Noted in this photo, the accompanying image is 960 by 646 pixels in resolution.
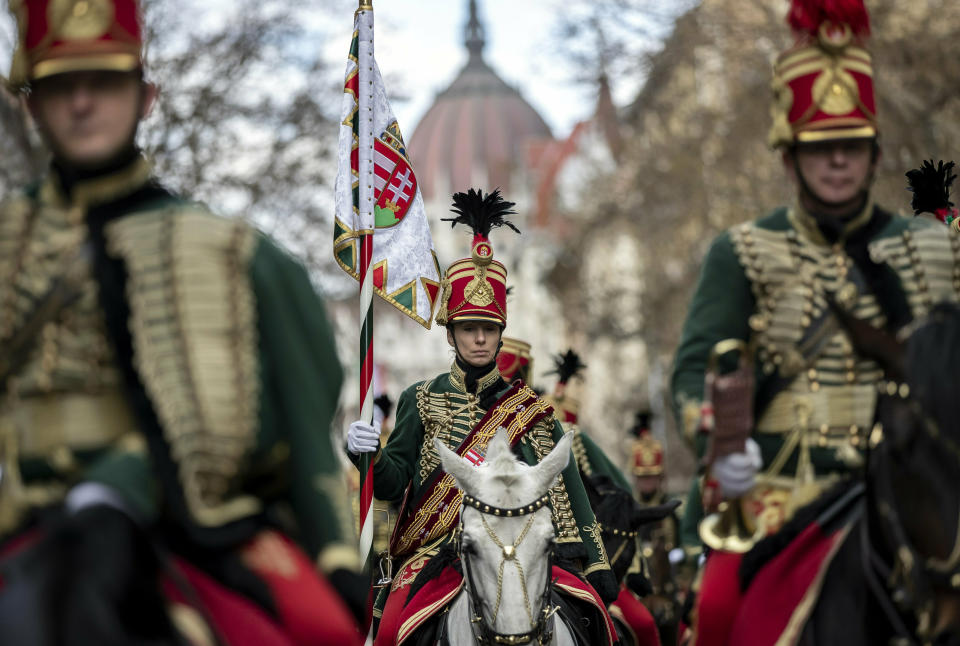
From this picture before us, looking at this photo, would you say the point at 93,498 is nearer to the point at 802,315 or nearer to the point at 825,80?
the point at 802,315

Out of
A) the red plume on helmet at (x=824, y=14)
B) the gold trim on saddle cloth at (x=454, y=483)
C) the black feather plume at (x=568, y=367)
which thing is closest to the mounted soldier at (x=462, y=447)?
the gold trim on saddle cloth at (x=454, y=483)

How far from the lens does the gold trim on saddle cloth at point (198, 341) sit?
5230mm

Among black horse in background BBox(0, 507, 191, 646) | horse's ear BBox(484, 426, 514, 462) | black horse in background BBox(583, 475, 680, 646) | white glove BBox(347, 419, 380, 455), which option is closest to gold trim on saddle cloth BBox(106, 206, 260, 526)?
black horse in background BBox(0, 507, 191, 646)

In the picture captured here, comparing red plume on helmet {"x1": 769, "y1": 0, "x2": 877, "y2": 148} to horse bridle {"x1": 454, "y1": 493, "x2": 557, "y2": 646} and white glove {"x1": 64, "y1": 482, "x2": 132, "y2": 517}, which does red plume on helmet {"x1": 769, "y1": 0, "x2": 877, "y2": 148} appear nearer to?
horse bridle {"x1": 454, "y1": 493, "x2": 557, "y2": 646}

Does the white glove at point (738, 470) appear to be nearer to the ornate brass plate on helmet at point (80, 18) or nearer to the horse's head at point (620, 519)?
the ornate brass plate on helmet at point (80, 18)

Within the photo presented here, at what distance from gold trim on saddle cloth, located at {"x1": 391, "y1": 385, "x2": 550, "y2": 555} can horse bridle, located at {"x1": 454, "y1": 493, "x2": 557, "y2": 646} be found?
1.65 m

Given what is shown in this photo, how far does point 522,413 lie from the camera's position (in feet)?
34.3

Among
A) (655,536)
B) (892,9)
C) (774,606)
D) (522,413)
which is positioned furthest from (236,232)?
(892,9)

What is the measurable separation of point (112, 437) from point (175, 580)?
519mm

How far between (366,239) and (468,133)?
113418mm

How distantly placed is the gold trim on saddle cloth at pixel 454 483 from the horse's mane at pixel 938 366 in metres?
4.47

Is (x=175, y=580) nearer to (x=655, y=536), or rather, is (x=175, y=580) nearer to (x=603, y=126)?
(x=655, y=536)

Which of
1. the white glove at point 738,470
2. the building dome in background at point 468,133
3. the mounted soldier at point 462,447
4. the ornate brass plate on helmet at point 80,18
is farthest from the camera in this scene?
the building dome in background at point 468,133

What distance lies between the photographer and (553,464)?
28.6ft
